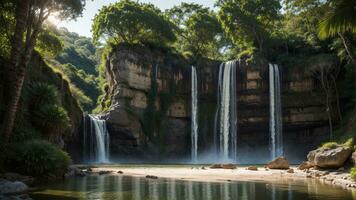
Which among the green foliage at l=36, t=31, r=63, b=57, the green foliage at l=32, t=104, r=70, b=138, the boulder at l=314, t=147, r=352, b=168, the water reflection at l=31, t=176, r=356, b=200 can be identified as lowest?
the water reflection at l=31, t=176, r=356, b=200

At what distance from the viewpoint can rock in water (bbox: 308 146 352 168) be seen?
2255 centimetres

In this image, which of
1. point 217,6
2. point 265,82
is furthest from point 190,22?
point 265,82

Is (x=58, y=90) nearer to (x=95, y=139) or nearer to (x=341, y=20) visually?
(x=95, y=139)


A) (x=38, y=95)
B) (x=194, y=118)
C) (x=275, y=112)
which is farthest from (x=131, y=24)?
(x=38, y=95)

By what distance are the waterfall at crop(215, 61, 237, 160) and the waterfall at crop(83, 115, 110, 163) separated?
1400 cm

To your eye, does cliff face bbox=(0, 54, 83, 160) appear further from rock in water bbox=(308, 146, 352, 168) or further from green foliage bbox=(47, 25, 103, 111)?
rock in water bbox=(308, 146, 352, 168)

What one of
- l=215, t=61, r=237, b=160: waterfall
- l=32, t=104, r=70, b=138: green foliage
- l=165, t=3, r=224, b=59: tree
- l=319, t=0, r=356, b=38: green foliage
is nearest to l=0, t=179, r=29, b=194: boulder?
l=32, t=104, r=70, b=138: green foliage

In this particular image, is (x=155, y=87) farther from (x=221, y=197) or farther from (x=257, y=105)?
(x=221, y=197)

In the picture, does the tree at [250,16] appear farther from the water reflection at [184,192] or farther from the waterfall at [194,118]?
the water reflection at [184,192]

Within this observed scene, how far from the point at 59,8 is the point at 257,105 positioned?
31.6m

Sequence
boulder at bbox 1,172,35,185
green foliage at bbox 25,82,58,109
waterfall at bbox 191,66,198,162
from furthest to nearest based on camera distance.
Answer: waterfall at bbox 191,66,198,162 < green foliage at bbox 25,82,58,109 < boulder at bbox 1,172,35,185

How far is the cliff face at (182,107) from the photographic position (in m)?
46.7

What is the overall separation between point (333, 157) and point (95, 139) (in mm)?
26975

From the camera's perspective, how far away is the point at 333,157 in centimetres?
2278
